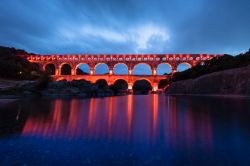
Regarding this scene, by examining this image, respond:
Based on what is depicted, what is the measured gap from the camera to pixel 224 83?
3722cm

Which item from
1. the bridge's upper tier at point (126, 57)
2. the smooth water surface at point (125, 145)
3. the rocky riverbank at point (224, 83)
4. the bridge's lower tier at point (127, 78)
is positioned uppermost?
the bridge's upper tier at point (126, 57)

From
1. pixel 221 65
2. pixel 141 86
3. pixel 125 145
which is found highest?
pixel 221 65

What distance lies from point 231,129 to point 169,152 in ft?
13.6

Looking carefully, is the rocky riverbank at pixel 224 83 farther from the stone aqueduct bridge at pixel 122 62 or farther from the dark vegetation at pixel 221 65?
the stone aqueduct bridge at pixel 122 62

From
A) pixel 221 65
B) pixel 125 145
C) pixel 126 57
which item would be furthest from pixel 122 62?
pixel 125 145

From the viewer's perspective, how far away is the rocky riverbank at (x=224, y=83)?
32253 millimetres

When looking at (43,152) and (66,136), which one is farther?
(66,136)

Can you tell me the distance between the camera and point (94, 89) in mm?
48562

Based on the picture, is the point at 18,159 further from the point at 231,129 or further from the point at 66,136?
the point at 231,129

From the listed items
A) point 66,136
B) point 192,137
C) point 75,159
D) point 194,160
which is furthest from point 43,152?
point 192,137

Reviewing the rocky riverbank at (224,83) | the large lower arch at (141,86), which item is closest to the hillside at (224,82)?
the rocky riverbank at (224,83)

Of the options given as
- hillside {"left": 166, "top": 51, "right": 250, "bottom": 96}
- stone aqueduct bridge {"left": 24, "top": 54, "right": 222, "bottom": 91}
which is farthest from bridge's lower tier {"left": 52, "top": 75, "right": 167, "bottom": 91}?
hillside {"left": 166, "top": 51, "right": 250, "bottom": 96}

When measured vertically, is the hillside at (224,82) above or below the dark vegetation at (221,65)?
below

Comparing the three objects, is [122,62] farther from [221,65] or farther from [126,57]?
[221,65]
